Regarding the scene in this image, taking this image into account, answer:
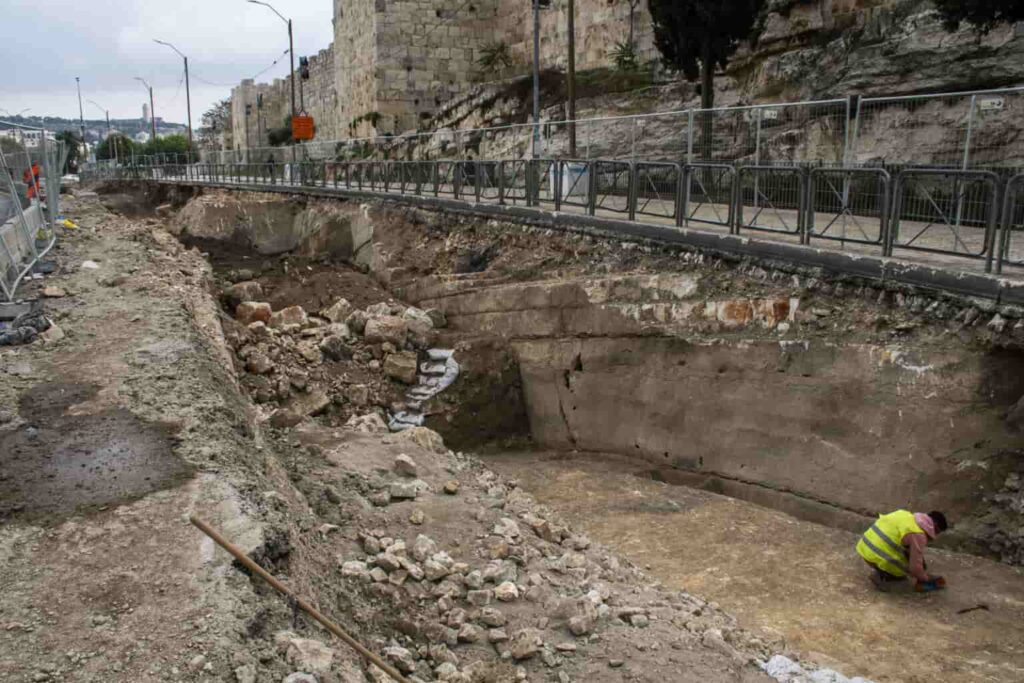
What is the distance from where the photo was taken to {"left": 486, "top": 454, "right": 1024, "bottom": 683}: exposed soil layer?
255 inches

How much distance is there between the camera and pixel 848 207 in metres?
10.2

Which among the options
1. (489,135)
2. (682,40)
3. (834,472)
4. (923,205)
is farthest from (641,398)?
(489,135)

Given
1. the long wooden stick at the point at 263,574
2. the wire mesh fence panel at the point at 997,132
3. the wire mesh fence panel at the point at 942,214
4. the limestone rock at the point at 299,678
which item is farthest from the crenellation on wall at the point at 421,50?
the limestone rock at the point at 299,678

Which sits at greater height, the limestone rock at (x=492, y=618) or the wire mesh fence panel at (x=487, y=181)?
the wire mesh fence panel at (x=487, y=181)

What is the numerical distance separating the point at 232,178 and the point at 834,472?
2799 cm

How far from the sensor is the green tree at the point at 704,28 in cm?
1852

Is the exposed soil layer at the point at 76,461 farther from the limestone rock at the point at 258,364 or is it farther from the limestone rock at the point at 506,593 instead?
the limestone rock at the point at 258,364

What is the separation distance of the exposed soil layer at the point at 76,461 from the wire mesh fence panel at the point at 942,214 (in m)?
7.67

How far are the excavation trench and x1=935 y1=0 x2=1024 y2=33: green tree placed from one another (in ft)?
21.3

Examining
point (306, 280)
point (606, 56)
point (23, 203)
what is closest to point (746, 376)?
point (306, 280)

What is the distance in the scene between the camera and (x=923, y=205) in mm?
9836

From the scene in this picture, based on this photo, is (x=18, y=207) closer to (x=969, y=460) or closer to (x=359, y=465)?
(x=359, y=465)

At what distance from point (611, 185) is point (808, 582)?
27.6 ft

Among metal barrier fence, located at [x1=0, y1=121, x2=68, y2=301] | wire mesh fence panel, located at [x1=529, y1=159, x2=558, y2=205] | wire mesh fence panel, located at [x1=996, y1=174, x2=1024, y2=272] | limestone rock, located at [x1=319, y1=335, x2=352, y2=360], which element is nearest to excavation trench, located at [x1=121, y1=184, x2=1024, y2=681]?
limestone rock, located at [x1=319, y1=335, x2=352, y2=360]
